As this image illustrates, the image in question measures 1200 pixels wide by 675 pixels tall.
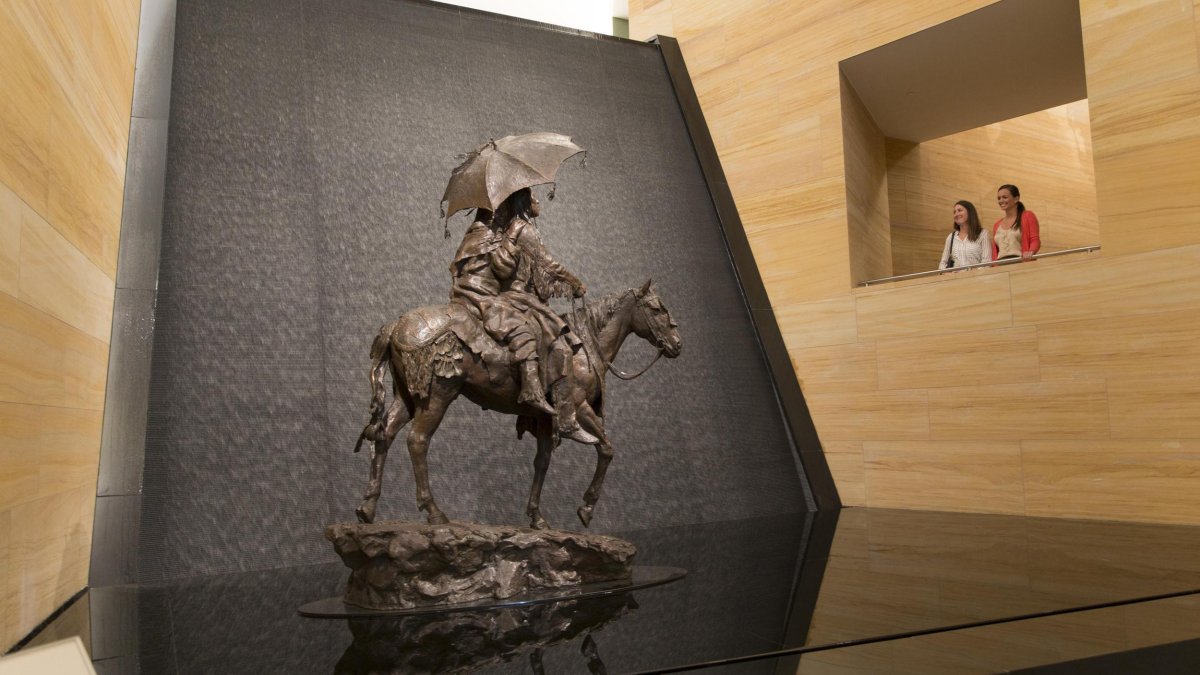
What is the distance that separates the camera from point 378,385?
512cm

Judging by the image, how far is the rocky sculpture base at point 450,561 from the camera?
4430 mm

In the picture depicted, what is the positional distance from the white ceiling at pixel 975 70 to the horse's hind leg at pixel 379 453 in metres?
5.90

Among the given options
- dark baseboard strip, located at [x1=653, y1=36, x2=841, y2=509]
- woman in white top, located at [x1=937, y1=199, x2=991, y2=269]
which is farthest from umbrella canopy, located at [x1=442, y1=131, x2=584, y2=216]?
woman in white top, located at [x1=937, y1=199, x2=991, y2=269]

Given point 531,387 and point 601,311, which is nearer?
point 531,387

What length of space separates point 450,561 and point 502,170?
2.06 meters

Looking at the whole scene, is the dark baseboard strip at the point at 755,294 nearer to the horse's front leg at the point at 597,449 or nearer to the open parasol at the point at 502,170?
the horse's front leg at the point at 597,449

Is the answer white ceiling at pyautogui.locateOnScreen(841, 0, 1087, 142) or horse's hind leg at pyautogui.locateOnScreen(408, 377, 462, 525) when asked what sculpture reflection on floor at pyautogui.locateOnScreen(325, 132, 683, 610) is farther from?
white ceiling at pyautogui.locateOnScreen(841, 0, 1087, 142)

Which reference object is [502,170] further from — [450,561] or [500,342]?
[450,561]

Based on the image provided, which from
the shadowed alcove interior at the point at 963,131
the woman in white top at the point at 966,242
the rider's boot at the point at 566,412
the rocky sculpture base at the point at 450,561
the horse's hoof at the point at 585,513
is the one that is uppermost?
the shadowed alcove interior at the point at 963,131

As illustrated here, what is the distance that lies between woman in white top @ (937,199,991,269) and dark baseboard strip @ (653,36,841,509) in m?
1.62

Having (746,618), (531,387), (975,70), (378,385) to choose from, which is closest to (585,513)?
(531,387)

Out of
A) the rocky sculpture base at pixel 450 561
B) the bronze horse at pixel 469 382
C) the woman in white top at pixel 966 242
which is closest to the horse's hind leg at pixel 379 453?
the bronze horse at pixel 469 382

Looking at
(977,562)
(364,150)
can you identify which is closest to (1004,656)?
(977,562)

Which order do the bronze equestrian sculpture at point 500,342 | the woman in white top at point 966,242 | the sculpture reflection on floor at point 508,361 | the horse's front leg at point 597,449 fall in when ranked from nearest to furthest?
the sculpture reflection on floor at point 508,361, the bronze equestrian sculpture at point 500,342, the horse's front leg at point 597,449, the woman in white top at point 966,242
